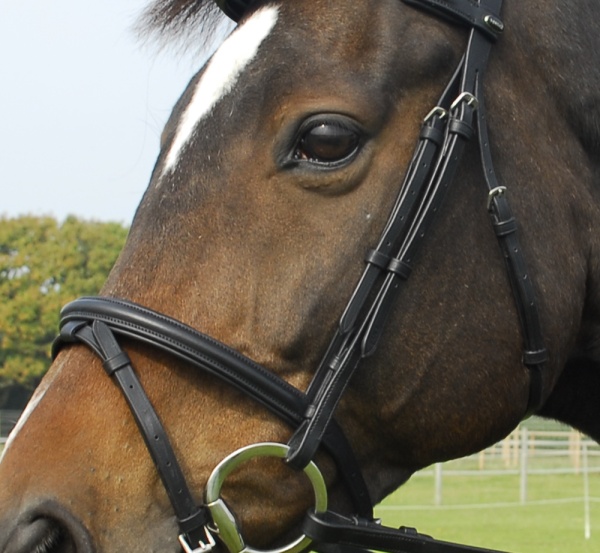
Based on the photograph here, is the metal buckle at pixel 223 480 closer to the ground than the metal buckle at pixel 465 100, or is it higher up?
closer to the ground

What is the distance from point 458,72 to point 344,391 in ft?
3.11

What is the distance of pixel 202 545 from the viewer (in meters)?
2.24

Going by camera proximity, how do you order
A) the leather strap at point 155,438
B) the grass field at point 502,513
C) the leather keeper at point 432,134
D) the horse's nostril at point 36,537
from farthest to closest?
the grass field at point 502,513
the leather keeper at point 432,134
the leather strap at point 155,438
the horse's nostril at point 36,537

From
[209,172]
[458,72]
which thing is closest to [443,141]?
[458,72]

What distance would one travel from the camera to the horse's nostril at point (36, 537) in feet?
6.86

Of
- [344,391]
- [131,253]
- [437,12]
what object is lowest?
[344,391]

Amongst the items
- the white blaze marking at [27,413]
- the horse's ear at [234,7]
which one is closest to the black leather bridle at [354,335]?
the white blaze marking at [27,413]

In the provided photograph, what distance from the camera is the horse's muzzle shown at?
2094 millimetres

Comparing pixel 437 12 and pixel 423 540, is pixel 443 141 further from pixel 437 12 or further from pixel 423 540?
pixel 423 540

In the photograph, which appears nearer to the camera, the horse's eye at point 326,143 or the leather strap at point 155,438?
the leather strap at point 155,438

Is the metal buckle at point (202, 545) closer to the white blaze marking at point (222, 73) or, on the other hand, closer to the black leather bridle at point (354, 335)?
the black leather bridle at point (354, 335)

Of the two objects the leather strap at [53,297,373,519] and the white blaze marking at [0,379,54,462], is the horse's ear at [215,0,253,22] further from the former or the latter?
the white blaze marking at [0,379,54,462]

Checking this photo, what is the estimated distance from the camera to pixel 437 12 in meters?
2.60

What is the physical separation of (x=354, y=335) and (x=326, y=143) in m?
0.51
